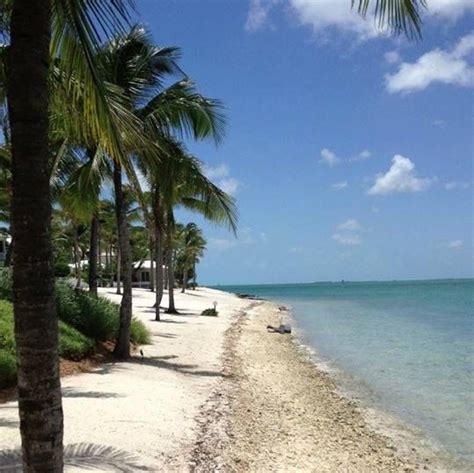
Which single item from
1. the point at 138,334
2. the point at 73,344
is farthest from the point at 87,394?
the point at 138,334

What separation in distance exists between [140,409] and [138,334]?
8.17m

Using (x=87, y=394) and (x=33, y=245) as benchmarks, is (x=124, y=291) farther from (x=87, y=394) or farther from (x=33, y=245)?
(x=33, y=245)

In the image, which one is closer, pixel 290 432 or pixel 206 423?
pixel 206 423

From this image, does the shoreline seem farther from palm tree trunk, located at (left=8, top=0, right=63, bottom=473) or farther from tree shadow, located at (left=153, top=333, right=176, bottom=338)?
tree shadow, located at (left=153, top=333, right=176, bottom=338)

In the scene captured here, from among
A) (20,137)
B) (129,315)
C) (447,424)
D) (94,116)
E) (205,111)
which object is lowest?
(447,424)

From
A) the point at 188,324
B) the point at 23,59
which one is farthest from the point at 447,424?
the point at 188,324

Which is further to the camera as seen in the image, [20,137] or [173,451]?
[173,451]

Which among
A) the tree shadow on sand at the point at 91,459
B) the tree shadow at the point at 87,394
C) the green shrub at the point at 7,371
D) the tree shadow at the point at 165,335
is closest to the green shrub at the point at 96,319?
the tree shadow at the point at 165,335

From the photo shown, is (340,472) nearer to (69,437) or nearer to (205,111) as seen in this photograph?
(69,437)

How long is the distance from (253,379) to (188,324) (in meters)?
12.6

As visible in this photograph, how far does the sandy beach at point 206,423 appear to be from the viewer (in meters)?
6.90

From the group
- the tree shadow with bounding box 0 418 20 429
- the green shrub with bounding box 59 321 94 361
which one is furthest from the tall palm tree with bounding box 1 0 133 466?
the green shrub with bounding box 59 321 94 361

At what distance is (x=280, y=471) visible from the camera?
24.1 ft

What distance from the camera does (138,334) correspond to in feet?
55.3
